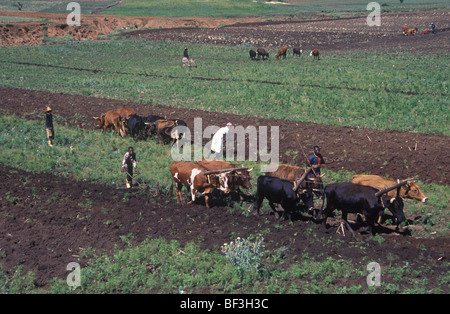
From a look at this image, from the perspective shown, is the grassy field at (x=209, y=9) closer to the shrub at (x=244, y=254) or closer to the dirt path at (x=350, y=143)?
the dirt path at (x=350, y=143)

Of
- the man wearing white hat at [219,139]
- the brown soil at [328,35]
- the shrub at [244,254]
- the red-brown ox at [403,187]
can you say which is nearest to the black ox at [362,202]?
the red-brown ox at [403,187]

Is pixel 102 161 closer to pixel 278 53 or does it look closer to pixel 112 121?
pixel 112 121

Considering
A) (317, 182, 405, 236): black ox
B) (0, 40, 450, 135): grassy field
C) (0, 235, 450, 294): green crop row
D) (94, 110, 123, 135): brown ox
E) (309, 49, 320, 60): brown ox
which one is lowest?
(0, 235, 450, 294): green crop row

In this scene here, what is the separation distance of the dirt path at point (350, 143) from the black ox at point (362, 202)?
13.4 ft

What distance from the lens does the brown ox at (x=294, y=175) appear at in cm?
1501

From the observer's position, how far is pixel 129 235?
1381 cm

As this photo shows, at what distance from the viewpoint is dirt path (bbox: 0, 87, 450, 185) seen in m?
18.2

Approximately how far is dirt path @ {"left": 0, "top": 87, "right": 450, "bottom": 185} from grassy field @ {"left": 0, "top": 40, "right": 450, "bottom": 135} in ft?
6.00

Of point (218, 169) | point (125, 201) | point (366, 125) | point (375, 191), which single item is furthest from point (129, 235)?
point (366, 125)

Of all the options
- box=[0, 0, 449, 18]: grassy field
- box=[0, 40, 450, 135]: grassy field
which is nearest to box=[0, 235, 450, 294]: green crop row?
box=[0, 40, 450, 135]: grassy field

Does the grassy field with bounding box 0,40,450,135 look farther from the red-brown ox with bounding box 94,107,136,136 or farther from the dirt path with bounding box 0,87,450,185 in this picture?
the red-brown ox with bounding box 94,107,136,136

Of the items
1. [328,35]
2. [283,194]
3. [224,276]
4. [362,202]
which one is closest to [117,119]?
[283,194]

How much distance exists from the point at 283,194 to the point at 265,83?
21.1m
